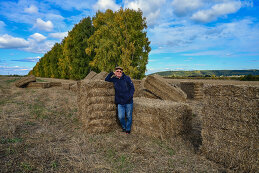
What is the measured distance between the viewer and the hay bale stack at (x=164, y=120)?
491 centimetres

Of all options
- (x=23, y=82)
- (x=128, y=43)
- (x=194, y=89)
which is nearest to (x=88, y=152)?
(x=194, y=89)

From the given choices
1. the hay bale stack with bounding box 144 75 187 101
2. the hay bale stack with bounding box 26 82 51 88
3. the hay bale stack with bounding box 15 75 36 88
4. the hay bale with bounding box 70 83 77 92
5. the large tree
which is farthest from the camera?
the large tree

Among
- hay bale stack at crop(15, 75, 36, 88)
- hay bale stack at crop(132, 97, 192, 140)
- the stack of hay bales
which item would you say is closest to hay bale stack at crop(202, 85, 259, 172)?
hay bale stack at crop(132, 97, 192, 140)

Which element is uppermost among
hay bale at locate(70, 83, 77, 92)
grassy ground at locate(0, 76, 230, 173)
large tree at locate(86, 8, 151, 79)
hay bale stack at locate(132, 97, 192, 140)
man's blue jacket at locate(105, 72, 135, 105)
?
large tree at locate(86, 8, 151, 79)

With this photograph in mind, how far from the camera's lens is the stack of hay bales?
18.3 ft

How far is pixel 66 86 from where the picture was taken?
16875 mm

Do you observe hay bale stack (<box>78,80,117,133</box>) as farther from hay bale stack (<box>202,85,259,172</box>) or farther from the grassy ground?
hay bale stack (<box>202,85,259,172</box>)

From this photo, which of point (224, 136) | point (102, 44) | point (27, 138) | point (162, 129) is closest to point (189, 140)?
point (162, 129)

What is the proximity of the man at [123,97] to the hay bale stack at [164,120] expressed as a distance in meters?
0.39

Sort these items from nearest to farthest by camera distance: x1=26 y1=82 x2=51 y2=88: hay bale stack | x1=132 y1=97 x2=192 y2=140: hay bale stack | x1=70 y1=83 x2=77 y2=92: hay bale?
x1=132 y1=97 x2=192 y2=140: hay bale stack → x1=70 y1=83 x2=77 y2=92: hay bale → x1=26 y1=82 x2=51 y2=88: hay bale stack

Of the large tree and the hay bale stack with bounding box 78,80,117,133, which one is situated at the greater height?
the large tree

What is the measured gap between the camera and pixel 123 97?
5531 mm

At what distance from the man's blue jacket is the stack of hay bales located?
0.73 ft

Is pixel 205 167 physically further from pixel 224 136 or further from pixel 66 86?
pixel 66 86
